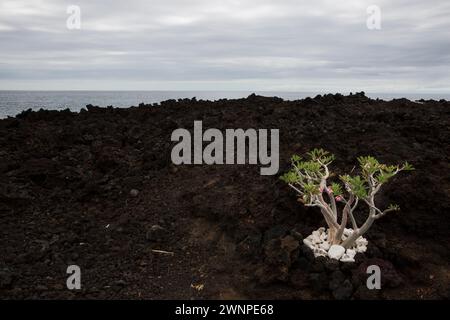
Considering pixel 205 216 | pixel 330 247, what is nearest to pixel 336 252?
pixel 330 247

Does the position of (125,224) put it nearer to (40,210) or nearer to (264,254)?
(40,210)

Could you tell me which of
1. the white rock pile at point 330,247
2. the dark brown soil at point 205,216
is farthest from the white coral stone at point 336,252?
the dark brown soil at point 205,216

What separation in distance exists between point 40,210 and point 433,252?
650 centimetres

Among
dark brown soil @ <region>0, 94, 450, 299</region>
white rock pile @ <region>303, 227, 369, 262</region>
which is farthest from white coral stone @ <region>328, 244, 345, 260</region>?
dark brown soil @ <region>0, 94, 450, 299</region>

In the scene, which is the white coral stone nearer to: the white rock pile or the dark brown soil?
the white rock pile

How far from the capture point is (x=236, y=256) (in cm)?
677

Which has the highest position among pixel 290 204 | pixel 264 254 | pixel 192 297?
pixel 290 204

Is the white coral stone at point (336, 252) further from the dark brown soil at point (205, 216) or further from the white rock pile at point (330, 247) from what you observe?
the dark brown soil at point (205, 216)

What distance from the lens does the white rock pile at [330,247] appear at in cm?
613

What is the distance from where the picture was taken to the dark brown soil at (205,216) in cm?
609

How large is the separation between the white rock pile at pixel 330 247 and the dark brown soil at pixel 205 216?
12 cm

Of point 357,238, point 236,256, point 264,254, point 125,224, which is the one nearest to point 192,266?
point 236,256

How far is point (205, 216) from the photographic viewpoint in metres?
7.77

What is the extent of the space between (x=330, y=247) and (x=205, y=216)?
7.65 feet
